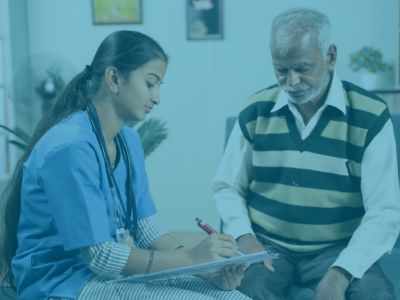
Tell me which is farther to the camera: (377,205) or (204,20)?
(204,20)

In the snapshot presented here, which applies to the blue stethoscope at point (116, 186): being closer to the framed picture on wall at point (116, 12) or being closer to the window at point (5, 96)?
the framed picture on wall at point (116, 12)

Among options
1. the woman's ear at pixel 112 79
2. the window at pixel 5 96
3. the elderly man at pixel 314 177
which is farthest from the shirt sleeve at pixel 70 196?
the window at pixel 5 96

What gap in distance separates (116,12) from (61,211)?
106 inches

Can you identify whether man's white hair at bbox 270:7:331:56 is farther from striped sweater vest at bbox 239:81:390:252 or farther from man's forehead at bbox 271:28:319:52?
striped sweater vest at bbox 239:81:390:252

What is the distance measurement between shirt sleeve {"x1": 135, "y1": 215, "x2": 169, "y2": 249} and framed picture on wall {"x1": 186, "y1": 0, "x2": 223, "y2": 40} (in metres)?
2.20

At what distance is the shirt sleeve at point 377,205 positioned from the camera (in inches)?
48.6

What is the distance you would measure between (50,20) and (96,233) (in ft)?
9.81

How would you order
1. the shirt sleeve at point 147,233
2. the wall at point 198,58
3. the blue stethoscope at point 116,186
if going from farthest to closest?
the wall at point 198,58 < the shirt sleeve at point 147,233 < the blue stethoscope at point 116,186

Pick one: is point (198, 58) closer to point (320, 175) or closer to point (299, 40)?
point (299, 40)

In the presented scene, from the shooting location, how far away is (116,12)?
323 cm

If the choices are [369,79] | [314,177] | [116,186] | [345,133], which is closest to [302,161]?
[314,177]

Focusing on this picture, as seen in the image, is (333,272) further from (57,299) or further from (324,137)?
(57,299)

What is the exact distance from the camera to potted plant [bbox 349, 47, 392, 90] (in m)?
2.71

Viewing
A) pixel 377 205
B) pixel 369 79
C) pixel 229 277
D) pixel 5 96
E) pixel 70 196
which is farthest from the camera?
pixel 5 96
